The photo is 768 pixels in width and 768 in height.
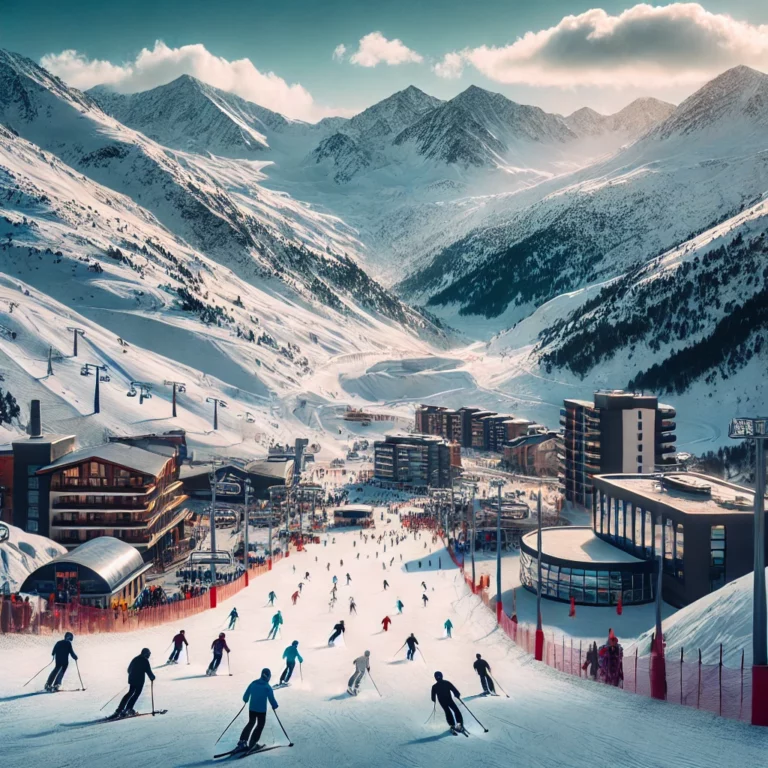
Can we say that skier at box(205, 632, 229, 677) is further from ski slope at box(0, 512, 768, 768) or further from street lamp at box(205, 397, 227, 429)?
street lamp at box(205, 397, 227, 429)

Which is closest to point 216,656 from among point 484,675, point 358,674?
point 358,674

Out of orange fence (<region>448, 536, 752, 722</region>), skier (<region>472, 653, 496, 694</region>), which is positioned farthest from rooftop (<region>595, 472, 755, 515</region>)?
skier (<region>472, 653, 496, 694</region>)

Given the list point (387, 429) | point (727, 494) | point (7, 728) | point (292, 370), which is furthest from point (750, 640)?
point (292, 370)

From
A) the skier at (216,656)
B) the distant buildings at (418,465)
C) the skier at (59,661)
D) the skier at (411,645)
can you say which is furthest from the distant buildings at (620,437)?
the skier at (59,661)

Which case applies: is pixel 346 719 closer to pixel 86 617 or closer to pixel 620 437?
pixel 86 617

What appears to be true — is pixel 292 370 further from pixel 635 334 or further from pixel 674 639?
pixel 674 639

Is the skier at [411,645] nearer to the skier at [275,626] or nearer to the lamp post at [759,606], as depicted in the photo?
the skier at [275,626]
